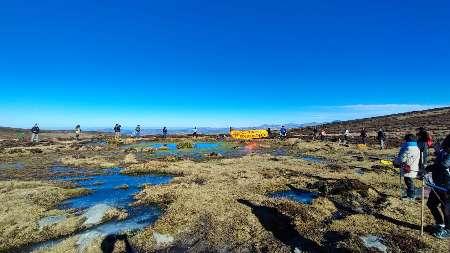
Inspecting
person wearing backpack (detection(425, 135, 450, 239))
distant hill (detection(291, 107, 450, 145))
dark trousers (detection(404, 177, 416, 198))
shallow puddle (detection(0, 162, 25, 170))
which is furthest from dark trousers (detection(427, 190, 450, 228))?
distant hill (detection(291, 107, 450, 145))

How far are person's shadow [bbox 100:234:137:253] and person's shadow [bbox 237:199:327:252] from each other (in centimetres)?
546

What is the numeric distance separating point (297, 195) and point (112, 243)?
11.6m

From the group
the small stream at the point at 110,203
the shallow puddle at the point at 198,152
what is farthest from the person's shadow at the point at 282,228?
the shallow puddle at the point at 198,152

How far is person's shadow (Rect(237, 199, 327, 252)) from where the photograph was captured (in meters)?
14.2

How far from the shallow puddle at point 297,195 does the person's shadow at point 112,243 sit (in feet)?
31.9

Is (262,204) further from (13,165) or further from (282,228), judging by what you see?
(13,165)

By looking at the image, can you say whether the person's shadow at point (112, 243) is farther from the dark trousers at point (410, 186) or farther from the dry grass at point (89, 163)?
the dry grass at point (89, 163)

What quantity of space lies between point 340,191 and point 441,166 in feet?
26.1

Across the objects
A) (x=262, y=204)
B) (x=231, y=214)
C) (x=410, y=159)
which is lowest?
(x=231, y=214)

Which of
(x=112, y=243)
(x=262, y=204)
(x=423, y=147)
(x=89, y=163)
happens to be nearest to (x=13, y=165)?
(x=89, y=163)

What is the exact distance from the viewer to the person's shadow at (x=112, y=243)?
1471 cm

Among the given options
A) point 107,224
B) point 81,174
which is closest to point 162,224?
point 107,224

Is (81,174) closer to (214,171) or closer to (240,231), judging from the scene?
(214,171)

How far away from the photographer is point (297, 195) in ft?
75.9
